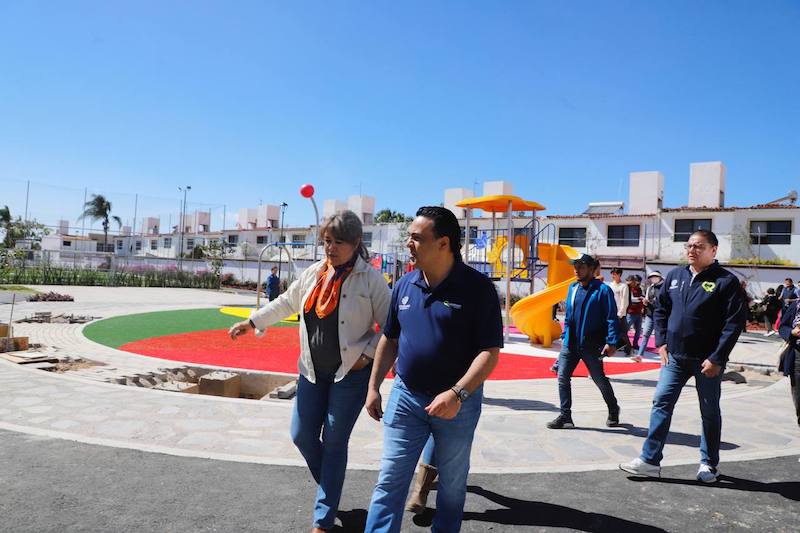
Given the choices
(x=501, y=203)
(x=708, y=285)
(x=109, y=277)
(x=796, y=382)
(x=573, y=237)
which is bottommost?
(x=109, y=277)

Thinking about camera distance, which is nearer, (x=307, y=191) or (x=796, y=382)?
(x=796, y=382)

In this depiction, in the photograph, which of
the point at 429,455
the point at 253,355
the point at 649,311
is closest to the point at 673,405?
the point at 429,455

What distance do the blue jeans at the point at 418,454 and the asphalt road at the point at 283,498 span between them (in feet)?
2.68

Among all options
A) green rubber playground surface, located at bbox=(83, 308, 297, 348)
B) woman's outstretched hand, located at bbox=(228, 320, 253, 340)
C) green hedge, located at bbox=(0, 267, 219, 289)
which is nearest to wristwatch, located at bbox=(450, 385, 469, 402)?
woman's outstretched hand, located at bbox=(228, 320, 253, 340)

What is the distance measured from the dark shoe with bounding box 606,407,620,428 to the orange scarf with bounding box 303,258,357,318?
3719 millimetres

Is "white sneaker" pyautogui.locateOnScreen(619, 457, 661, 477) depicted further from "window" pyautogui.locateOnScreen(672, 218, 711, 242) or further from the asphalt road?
"window" pyautogui.locateOnScreen(672, 218, 711, 242)

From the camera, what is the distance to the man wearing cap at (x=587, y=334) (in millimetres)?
5383

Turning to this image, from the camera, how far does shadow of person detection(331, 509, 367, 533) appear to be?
123 inches

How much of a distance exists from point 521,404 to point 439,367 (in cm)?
441

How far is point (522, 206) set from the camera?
13.3m

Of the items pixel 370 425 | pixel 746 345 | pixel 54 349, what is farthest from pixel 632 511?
pixel 746 345

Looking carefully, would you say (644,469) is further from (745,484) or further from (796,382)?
(796,382)

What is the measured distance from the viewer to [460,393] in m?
2.38

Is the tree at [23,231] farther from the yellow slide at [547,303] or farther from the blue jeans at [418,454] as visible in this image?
the blue jeans at [418,454]
